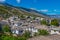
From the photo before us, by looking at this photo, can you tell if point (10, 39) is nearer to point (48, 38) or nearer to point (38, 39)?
point (38, 39)

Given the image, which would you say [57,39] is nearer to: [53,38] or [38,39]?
[53,38]

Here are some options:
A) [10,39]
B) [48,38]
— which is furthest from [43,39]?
[10,39]

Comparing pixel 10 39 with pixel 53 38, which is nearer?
pixel 10 39

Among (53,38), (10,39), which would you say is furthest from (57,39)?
(10,39)

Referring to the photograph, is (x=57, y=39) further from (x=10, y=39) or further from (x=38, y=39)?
(x=10, y=39)

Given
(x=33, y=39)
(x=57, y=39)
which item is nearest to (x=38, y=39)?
(x=33, y=39)

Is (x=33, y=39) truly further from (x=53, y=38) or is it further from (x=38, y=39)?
(x=53, y=38)

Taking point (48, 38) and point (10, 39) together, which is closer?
point (10, 39)
